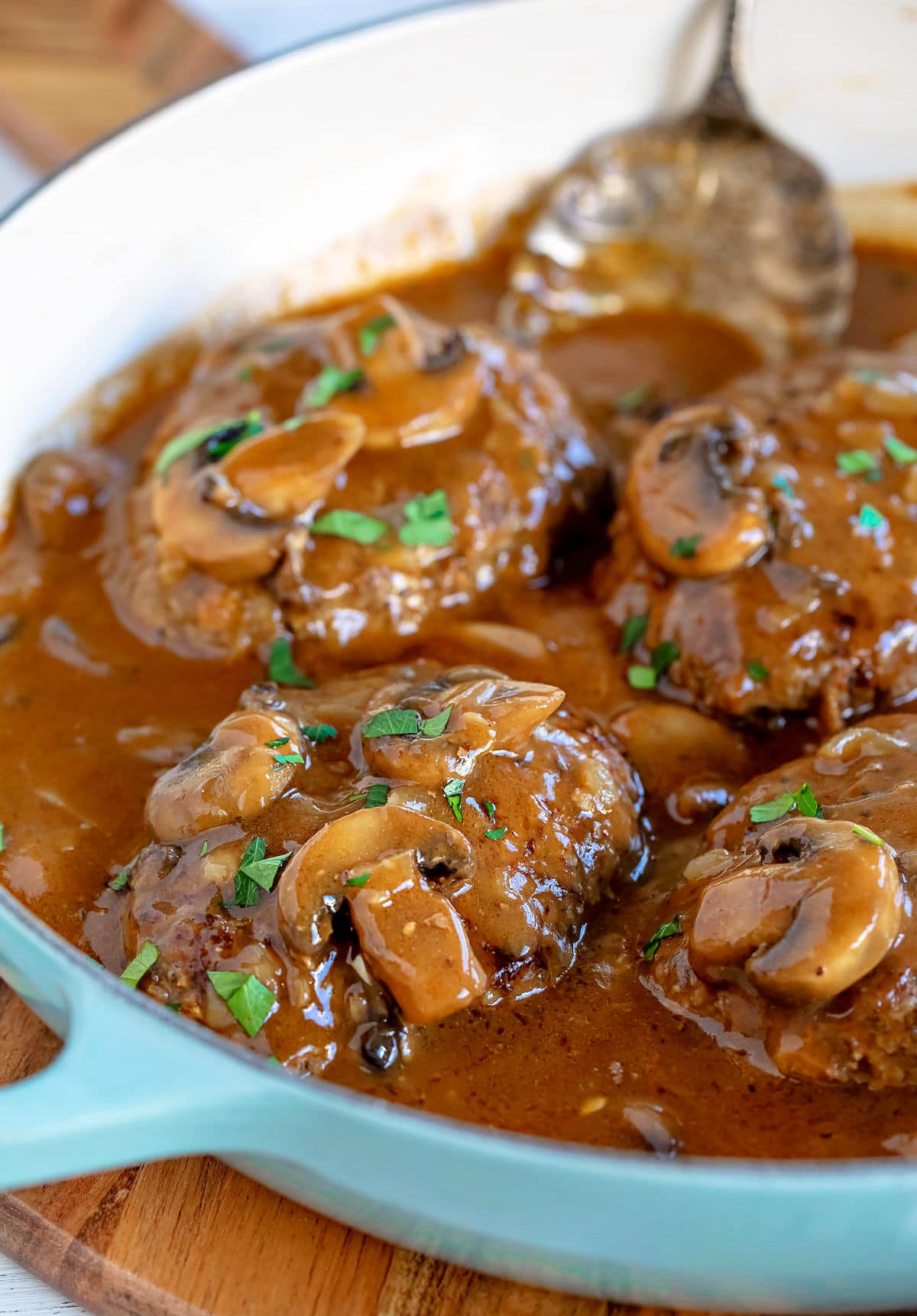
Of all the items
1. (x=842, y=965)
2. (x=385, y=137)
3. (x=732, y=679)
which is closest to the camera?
(x=842, y=965)

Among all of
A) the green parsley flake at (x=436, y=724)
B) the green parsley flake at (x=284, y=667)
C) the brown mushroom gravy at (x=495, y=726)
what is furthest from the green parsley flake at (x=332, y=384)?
the green parsley flake at (x=436, y=724)

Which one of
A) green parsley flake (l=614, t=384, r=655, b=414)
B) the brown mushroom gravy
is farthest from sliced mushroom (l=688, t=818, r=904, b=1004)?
green parsley flake (l=614, t=384, r=655, b=414)

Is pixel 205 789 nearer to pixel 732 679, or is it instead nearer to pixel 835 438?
pixel 732 679

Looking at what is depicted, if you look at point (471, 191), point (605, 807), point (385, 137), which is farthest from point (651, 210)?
point (605, 807)

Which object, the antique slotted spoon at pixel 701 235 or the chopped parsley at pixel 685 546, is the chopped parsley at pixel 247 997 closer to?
the chopped parsley at pixel 685 546

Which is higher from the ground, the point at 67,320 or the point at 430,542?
the point at 67,320
